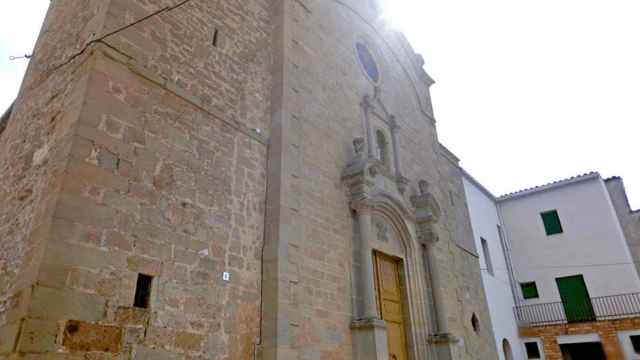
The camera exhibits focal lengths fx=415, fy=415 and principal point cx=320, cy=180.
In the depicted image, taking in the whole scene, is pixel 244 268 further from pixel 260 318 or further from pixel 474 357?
pixel 474 357

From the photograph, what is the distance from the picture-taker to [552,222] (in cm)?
1644

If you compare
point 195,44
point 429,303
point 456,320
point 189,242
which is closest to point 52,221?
point 189,242

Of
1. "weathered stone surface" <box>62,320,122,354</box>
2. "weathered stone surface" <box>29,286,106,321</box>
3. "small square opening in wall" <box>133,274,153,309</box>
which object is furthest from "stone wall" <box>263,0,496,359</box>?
"weathered stone surface" <box>29,286,106,321</box>

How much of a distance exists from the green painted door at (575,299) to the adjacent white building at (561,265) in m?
0.03

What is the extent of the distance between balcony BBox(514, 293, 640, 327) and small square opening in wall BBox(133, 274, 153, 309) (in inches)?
578

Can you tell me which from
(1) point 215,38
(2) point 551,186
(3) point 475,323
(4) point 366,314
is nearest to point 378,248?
(4) point 366,314

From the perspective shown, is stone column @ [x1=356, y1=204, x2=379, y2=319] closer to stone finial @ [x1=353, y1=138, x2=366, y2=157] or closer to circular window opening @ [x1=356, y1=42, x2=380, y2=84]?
stone finial @ [x1=353, y1=138, x2=366, y2=157]

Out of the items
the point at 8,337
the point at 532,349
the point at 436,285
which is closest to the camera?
the point at 8,337

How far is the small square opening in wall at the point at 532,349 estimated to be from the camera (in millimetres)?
14320

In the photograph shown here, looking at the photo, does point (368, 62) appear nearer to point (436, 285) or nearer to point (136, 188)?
point (436, 285)

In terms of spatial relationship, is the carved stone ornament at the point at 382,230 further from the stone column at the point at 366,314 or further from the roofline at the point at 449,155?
the roofline at the point at 449,155

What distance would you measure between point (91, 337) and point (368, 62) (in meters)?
8.60

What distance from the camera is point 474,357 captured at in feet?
32.2

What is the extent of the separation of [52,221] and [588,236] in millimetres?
17154
